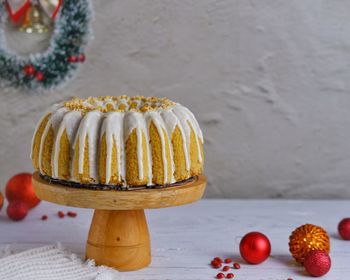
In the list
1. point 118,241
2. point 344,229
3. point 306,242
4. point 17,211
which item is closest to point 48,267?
point 118,241

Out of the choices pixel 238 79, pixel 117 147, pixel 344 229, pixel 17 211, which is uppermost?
pixel 117 147

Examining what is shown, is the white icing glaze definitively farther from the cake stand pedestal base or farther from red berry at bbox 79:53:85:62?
red berry at bbox 79:53:85:62

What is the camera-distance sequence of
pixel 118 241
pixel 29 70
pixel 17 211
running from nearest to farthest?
pixel 118 241, pixel 17 211, pixel 29 70

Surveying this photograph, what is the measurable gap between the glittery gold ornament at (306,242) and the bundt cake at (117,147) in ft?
0.93

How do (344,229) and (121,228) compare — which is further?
(344,229)

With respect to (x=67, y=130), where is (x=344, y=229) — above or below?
below

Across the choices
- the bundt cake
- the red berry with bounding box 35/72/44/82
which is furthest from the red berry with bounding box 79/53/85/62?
the bundt cake

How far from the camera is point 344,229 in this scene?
154cm

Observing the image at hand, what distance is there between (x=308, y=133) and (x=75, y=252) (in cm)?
84

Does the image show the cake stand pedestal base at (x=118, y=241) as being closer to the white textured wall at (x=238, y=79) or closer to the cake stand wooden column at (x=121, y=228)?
the cake stand wooden column at (x=121, y=228)

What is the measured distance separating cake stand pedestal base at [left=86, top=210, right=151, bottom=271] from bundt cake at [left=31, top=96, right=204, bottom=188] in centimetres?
14

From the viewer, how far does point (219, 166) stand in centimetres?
198

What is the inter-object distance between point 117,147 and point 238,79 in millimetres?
796

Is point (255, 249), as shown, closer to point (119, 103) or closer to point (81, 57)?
point (119, 103)
